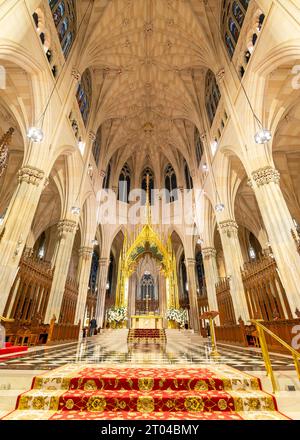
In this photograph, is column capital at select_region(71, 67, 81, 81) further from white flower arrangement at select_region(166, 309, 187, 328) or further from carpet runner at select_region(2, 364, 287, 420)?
white flower arrangement at select_region(166, 309, 187, 328)

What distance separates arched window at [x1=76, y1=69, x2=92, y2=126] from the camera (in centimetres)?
1575

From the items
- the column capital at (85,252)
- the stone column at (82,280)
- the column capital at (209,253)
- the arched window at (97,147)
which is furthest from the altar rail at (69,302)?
the arched window at (97,147)

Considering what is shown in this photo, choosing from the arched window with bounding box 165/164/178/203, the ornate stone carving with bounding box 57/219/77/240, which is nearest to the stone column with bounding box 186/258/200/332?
the arched window with bounding box 165/164/178/203

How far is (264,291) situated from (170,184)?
18637mm

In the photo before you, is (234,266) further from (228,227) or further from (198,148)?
(198,148)

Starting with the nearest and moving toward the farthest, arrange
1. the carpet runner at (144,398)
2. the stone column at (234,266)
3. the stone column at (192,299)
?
the carpet runner at (144,398) < the stone column at (234,266) < the stone column at (192,299)

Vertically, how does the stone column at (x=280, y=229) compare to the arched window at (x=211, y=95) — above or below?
below

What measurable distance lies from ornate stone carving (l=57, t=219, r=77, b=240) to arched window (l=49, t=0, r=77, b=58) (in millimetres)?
9750

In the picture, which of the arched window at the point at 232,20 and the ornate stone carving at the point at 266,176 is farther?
the arched window at the point at 232,20

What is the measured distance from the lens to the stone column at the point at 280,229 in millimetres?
7375

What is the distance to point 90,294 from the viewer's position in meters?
21.9

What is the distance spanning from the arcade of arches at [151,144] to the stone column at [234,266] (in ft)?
0.21

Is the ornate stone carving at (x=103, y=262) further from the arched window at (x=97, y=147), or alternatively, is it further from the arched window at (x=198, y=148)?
the arched window at (x=198, y=148)

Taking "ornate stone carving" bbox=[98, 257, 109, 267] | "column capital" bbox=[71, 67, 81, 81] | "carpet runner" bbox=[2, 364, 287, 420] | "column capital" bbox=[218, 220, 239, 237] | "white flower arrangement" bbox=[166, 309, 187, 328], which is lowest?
"carpet runner" bbox=[2, 364, 287, 420]
